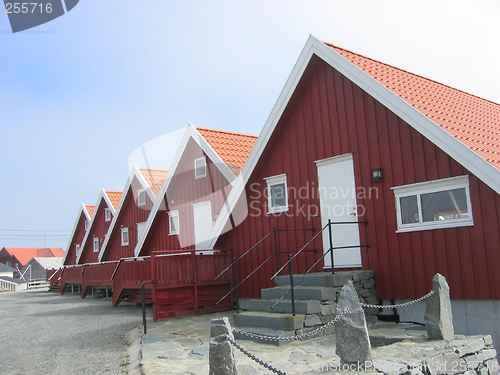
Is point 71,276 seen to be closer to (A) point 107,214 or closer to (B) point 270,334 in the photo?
(A) point 107,214

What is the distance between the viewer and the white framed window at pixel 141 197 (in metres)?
23.5

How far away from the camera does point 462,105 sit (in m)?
12.2

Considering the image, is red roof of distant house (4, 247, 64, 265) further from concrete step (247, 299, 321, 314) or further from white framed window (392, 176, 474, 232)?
white framed window (392, 176, 474, 232)

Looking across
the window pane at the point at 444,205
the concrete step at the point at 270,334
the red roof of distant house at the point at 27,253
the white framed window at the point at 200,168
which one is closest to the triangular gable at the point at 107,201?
the white framed window at the point at 200,168

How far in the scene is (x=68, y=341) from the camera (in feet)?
35.1

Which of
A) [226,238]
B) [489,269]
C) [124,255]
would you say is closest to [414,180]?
[489,269]

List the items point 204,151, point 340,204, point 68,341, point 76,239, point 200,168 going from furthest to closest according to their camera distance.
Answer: point 76,239 < point 200,168 < point 204,151 < point 340,204 < point 68,341

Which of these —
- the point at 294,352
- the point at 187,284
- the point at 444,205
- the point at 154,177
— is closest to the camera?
the point at 294,352

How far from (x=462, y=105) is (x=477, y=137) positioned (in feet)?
10.2

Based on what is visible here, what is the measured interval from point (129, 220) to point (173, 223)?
24.1ft

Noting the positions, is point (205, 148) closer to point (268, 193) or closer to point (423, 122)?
point (268, 193)

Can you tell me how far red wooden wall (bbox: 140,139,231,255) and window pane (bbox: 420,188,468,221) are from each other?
7.18 m

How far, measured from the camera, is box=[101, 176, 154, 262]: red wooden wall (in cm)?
2377

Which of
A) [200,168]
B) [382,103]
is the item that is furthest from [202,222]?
[382,103]
